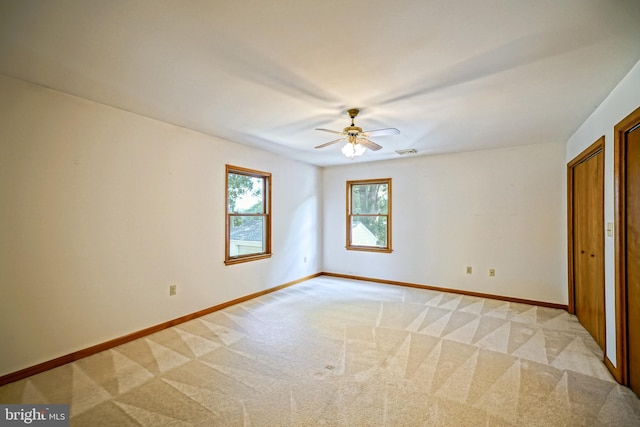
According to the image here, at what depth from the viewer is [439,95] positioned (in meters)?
2.58

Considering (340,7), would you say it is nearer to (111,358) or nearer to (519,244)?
(111,358)

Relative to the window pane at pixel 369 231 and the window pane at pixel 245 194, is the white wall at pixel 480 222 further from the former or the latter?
the window pane at pixel 245 194

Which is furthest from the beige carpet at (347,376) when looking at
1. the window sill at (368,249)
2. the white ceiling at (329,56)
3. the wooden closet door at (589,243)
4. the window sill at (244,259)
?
the white ceiling at (329,56)

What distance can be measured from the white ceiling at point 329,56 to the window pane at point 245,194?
4.52 ft

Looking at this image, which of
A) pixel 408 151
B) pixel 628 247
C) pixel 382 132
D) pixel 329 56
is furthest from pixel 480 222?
pixel 329 56

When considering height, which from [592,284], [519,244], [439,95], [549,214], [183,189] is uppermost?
[439,95]

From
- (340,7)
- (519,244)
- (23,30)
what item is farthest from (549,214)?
(23,30)

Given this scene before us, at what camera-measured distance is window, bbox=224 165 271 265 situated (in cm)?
439

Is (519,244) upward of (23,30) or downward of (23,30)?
downward

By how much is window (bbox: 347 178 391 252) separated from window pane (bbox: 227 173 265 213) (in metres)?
1.98

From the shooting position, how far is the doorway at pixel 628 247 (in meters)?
2.11

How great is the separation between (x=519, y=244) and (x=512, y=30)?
3.74m

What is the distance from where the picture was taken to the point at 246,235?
15.5 feet

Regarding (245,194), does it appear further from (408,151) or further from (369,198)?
(408,151)
